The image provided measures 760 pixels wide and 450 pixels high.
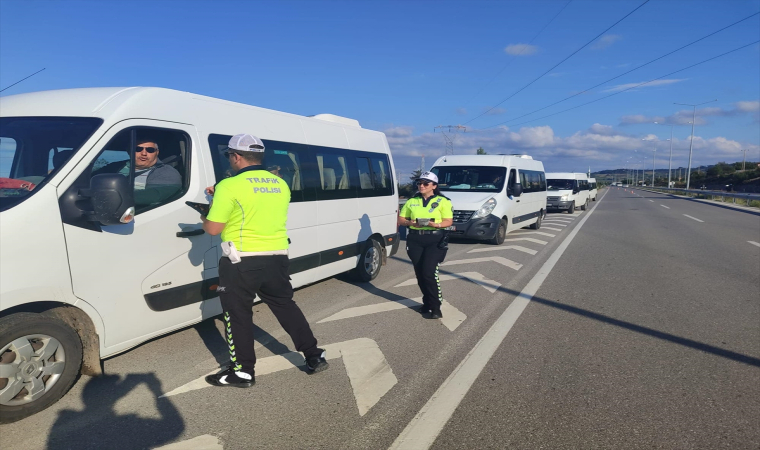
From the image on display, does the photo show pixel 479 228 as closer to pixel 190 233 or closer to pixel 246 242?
pixel 190 233

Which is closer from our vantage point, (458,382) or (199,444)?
(199,444)

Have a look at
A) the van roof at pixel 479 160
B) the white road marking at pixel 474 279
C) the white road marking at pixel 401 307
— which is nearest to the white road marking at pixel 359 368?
the white road marking at pixel 401 307

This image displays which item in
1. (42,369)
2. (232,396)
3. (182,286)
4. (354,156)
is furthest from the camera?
(354,156)

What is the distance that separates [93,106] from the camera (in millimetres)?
4125

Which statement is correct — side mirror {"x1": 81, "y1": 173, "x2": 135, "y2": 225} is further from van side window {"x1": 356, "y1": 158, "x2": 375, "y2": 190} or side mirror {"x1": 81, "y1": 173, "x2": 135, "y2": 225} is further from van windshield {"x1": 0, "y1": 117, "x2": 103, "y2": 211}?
van side window {"x1": 356, "y1": 158, "x2": 375, "y2": 190}

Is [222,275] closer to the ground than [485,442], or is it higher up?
higher up

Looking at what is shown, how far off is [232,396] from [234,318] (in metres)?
0.57

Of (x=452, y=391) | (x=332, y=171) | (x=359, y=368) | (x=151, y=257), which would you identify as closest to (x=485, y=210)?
(x=332, y=171)

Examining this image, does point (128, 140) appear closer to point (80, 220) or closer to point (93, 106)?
point (93, 106)

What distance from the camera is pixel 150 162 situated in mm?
4438

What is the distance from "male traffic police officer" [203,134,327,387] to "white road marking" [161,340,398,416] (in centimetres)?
41

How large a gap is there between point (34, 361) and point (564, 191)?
27.0 m

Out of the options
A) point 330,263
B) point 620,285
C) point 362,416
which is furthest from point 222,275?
point 620,285

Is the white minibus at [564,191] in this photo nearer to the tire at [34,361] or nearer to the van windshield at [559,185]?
the van windshield at [559,185]
